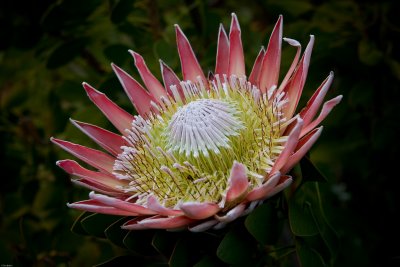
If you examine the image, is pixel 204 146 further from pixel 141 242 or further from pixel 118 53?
pixel 118 53

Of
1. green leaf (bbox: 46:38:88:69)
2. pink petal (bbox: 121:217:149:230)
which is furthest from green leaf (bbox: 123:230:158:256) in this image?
green leaf (bbox: 46:38:88:69)

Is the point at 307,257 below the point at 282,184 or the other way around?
below

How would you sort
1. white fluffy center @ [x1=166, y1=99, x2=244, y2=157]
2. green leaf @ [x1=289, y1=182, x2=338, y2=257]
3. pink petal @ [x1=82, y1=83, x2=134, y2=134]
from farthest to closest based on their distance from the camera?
pink petal @ [x1=82, y1=83, x2=134, y2=134] < white fluffy center @ [x1=166, y1=99, x2=244, y2=157] < green leaf @ [x1=289, y1=182, x2=338, y2=257]

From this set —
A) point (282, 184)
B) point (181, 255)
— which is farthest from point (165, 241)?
point (282, 184)

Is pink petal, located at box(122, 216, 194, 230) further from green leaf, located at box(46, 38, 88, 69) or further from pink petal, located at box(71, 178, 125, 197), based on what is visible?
green leaf, located at box(46, 38, 88, 69)

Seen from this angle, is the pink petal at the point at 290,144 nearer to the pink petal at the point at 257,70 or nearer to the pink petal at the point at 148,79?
the pink petal at the point at 257,70

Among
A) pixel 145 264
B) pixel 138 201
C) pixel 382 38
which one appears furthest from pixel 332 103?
pixel 382 38
